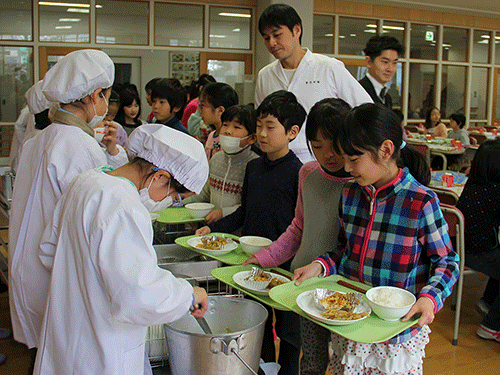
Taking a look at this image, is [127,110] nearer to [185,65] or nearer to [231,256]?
[231,256]

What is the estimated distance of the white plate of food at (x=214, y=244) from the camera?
5.96 ft

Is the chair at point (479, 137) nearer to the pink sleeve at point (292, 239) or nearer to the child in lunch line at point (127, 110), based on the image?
the child in lunch line at point (127, 110)

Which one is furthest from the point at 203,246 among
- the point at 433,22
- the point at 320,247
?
the point at 433,22

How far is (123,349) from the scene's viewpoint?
118cm

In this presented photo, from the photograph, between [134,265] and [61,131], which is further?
[61,131]

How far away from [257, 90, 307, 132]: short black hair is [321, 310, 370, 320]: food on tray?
99 cm

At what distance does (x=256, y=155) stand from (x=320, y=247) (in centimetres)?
87

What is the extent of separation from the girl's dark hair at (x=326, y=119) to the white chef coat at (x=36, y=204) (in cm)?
77

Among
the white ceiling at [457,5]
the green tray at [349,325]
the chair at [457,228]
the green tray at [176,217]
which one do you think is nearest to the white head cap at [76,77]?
the green tray at [176,217]

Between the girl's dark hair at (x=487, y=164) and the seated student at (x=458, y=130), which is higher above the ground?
the seated student at (x=458, y=130)

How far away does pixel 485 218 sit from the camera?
2.80 meters

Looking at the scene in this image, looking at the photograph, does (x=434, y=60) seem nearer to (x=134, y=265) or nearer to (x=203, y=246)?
(x=203, y=246)

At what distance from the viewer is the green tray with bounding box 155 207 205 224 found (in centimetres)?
232

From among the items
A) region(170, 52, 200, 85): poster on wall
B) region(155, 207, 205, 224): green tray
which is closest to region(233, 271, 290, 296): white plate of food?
region(155, 207, 205, 224): green tray
